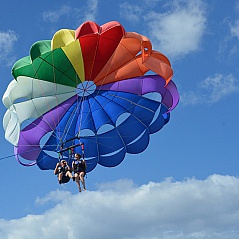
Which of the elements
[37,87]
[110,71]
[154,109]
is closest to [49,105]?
[37,87]

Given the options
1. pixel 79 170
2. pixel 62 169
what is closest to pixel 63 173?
pixel 62 169

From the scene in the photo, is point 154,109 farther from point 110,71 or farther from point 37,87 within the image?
point 37,87

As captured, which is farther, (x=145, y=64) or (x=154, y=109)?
(x=154, y=109)

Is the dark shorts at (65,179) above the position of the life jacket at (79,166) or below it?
below

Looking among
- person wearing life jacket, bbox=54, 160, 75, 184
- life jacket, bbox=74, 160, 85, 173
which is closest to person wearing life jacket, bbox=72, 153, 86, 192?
life jacket, bbox=74, 160, 85, 173

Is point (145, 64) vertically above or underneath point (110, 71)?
underneath

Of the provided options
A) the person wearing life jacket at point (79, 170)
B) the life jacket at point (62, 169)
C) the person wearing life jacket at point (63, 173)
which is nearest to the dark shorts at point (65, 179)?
the person wearing life jacket at point (63, 173)

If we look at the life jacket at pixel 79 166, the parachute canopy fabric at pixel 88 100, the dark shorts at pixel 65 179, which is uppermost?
the parachute canopy fabric at pixel 88 100

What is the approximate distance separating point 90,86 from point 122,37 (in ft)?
6.67

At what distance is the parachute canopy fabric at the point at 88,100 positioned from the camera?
16.0 meters

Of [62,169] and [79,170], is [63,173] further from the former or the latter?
[79,170]

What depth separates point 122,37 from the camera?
603 inches

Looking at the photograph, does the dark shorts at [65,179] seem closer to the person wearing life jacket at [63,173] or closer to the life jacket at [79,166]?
the person wearing life jacket at [63,173]

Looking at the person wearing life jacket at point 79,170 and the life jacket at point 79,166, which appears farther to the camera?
the life jacket at point 79,166
